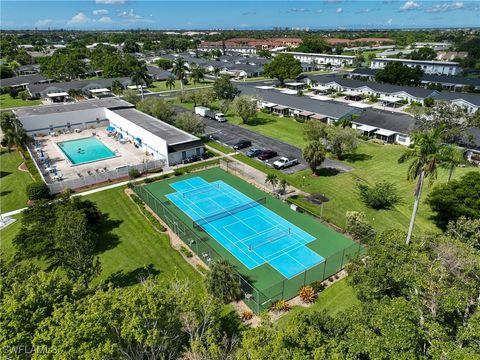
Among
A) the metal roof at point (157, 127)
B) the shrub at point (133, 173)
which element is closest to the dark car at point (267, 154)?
the metal roof at point (157, 127)

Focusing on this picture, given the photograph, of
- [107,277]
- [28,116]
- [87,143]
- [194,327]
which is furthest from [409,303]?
[28,116]

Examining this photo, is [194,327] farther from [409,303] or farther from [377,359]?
[409,303]

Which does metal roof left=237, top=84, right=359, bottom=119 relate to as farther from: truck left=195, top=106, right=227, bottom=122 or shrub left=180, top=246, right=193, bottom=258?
shrub left=180, top=246, right=193, bottom=258

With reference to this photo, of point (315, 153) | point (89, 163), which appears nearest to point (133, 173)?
point (89, 163)

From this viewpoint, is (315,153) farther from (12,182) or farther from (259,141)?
(12,182)

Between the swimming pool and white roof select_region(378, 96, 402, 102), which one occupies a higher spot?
white roof select_region(378, 96, 402, 102)

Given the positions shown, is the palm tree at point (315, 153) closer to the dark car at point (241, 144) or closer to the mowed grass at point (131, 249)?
the dark car at point (241, 144)

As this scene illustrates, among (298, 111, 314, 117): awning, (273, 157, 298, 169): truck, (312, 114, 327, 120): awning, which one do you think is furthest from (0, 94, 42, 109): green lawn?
(273, 157, 298, 169): truck
